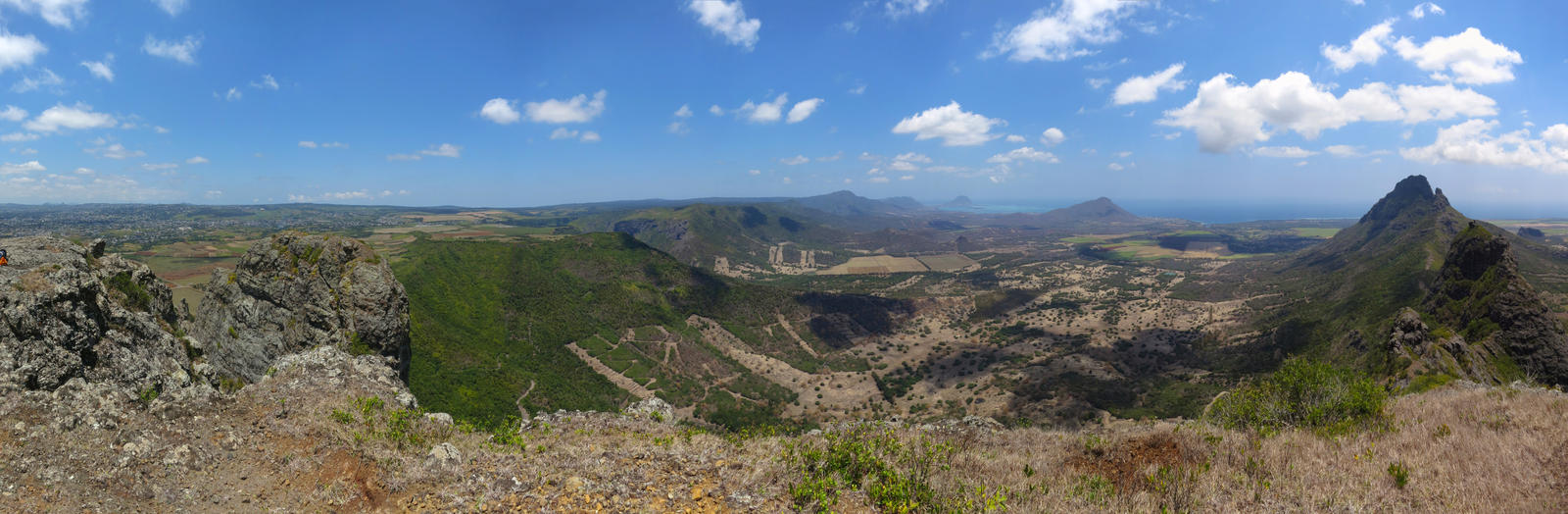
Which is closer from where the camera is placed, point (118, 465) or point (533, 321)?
point (118, 465)

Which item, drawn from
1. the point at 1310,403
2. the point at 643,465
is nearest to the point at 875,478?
the point at 643,465

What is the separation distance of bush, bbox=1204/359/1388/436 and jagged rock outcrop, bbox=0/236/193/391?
99.2 ft

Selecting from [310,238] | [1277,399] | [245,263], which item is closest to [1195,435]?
[1277,399]

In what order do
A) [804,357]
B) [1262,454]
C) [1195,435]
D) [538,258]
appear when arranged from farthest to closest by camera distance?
[538,258] < [804,357] < [1195,435] < [1262,454]

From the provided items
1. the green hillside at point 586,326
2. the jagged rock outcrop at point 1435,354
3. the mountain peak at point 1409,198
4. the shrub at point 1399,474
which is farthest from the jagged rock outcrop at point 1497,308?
the mountain peak at point 1409,198

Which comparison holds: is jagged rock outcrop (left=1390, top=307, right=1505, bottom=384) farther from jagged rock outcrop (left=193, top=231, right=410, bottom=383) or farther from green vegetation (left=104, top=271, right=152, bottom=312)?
green vegetation (left=104, top=271, right=152, bottom=312)

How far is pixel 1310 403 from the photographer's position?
54.3ft

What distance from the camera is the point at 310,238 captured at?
101 ft

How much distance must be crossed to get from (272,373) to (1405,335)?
80111 millimetres

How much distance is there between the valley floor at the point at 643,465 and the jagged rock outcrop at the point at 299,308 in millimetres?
14260

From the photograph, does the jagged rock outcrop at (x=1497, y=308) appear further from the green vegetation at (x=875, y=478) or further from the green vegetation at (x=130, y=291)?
the green vegetation at (x=130, y=291)

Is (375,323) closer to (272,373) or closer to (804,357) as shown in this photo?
(272,373)

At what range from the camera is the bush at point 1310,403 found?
47.1 ft

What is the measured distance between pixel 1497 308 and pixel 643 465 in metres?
81.6
